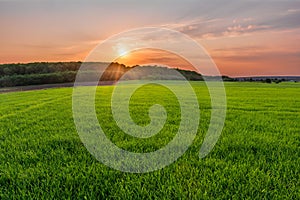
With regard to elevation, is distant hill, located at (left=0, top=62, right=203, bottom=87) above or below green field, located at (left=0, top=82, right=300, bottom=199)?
above

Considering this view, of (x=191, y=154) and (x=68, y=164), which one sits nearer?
(x=68, y=164)

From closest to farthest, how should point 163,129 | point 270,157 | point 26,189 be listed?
point 26,189 < point 270,157 < point 163,129

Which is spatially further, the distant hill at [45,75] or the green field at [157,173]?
the distant hill at [45,75]

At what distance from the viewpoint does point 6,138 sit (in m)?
5.50

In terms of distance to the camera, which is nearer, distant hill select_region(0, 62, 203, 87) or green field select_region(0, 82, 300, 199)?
green field select_region(0, 82, 300, 199)

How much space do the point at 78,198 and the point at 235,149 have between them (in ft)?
9.56

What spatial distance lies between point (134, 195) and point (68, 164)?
1392 mm

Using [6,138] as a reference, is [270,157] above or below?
below

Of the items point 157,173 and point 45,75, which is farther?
point 45,75

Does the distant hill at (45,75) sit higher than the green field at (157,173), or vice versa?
the distant hill at (45,75)

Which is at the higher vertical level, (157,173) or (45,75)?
(45,75)

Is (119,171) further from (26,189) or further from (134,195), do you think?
(26,189)

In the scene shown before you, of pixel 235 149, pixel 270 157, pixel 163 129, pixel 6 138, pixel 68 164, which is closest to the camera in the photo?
pixel 68 164

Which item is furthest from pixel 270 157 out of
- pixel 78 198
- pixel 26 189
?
pixel 26 189
